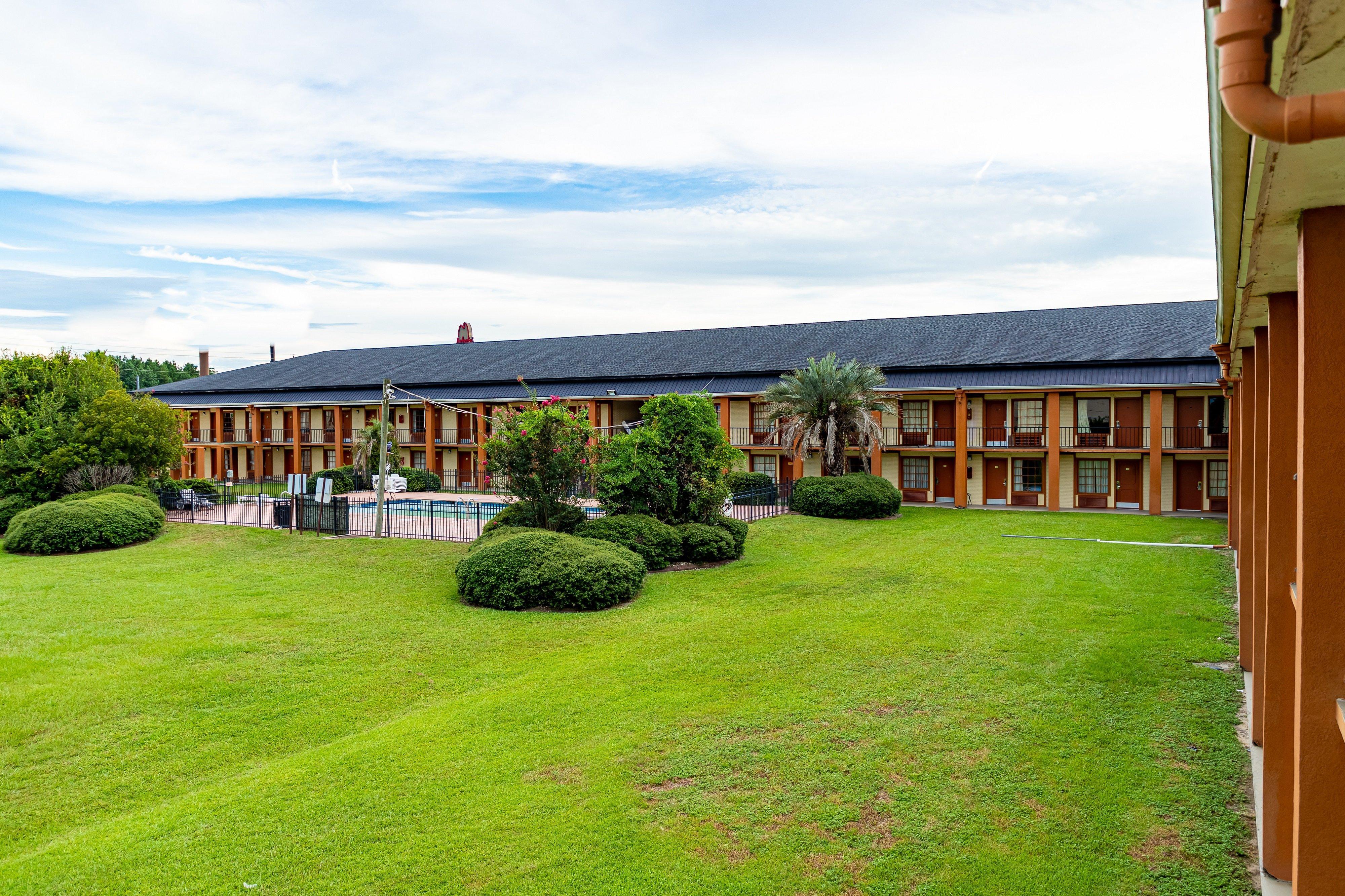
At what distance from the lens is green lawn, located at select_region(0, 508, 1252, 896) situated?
6.95 meters

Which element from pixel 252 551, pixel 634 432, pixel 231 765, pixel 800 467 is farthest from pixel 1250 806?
pixel 800 467

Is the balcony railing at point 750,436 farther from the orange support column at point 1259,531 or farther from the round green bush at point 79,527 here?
the orange support column at point 1259,531

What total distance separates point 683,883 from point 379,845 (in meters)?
2.65

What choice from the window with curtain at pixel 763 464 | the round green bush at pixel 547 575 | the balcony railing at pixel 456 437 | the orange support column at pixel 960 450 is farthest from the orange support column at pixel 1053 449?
the balcony railing at pixel 456 437

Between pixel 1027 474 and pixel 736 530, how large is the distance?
Answer: 1972 centimetres

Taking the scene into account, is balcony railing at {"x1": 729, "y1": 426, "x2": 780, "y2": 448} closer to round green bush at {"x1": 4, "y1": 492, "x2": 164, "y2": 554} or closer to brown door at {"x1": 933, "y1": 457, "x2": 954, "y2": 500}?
brown door at {"x1": 933, "y1": 457, "x2": 954, "y2": 500}

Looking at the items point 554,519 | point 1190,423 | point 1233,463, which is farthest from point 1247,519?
point 1190,423

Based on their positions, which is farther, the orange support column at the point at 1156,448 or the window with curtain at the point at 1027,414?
the window with curtain at the point at 1027,414

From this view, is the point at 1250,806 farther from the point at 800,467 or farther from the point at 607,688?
the point at 800,467

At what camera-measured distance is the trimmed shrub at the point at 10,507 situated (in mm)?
28719

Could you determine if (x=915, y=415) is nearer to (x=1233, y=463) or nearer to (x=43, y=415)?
(x=1233, y=463)

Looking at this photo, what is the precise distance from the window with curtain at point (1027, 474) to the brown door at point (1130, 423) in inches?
134

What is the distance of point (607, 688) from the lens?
11617 millimetres

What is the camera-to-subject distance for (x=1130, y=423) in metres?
35.2
